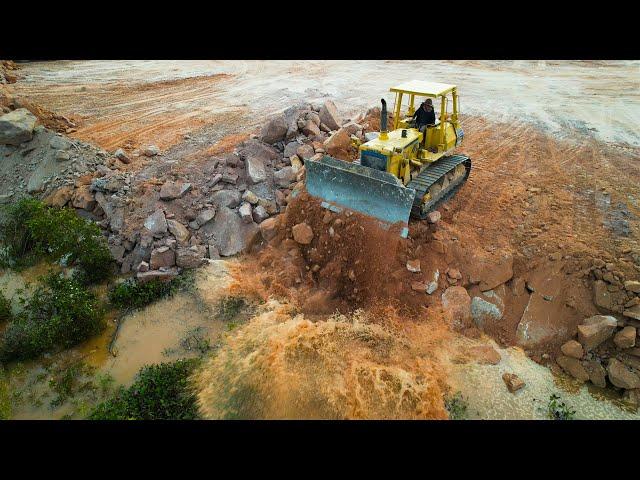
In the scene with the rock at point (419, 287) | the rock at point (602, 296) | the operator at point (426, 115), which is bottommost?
the rock at point (419, 287)

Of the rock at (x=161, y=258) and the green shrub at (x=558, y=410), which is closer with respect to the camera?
the green shrub at (x=558, y=410)

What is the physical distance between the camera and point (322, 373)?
22.3 feet

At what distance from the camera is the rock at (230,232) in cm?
917

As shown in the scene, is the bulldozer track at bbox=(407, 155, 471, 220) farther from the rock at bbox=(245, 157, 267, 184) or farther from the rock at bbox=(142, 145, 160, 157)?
the rock at bbox=(142, 145, 160, 157)

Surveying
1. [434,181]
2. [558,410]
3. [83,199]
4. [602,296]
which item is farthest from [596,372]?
[83,199]

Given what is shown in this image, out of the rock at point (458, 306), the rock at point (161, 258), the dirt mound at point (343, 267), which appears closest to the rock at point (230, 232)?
the dirt mound at point (343, 267)

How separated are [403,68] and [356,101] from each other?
176 inches

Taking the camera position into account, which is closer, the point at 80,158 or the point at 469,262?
the point at 469,262

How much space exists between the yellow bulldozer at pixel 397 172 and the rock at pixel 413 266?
21.7 inches

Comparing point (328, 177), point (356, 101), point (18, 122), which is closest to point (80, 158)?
point (18, 122)

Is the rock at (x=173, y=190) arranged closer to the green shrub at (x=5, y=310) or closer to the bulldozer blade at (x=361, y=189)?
the bulldozer blade at (x=361, y=189)

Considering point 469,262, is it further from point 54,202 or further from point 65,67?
point 65,67

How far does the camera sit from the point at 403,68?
1764 cm

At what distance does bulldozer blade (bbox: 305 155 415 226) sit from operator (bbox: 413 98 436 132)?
191 centimetres
